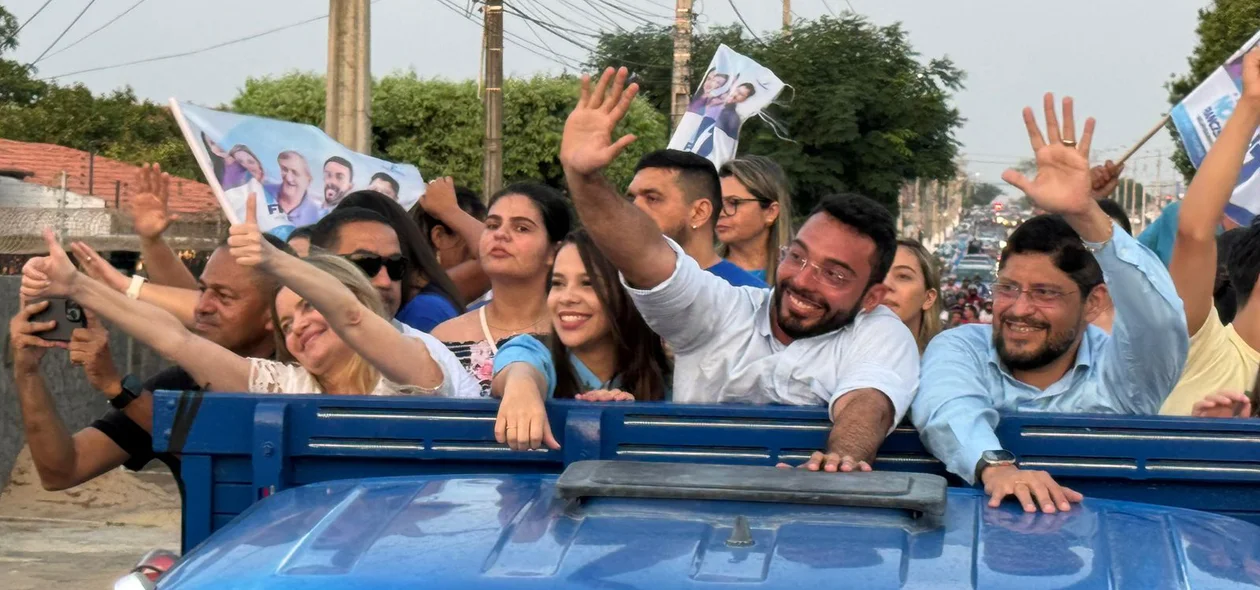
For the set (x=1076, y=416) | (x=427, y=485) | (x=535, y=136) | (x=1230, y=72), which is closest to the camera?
(x=427, y=485)

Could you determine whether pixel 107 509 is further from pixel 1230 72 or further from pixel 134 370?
pixel 1230 72

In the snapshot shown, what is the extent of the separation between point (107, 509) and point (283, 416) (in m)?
8.14

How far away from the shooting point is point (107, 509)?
1065 centimetres

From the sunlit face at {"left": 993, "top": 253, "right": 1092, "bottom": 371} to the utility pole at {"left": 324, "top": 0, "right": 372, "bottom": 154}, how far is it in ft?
38.1

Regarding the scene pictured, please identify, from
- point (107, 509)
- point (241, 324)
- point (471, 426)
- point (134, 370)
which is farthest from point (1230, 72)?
point (134, 370)

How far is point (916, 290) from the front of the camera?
5.91 m

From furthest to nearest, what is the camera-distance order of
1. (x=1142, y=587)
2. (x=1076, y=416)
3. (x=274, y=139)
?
(x=274, y=139) → (x=1076, y=416) → (x=1142, y=587)

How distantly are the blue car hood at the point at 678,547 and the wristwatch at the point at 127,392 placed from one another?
156 centimetres

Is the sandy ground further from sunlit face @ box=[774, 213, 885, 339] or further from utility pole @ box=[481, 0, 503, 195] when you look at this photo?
utility pole @ box=[481, 0, 503, 195]

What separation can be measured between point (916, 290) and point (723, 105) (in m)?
5.51

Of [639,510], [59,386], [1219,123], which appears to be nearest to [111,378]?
[639,510]

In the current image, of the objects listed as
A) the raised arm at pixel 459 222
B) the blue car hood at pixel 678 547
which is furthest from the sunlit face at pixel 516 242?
the blue car hood at pixel 678 547

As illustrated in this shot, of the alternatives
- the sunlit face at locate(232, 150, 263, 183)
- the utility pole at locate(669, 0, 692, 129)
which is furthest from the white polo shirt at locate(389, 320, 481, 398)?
the utility pole at locate(669, 0, 692, 129)

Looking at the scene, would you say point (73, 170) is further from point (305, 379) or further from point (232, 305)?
point (305, 379)
